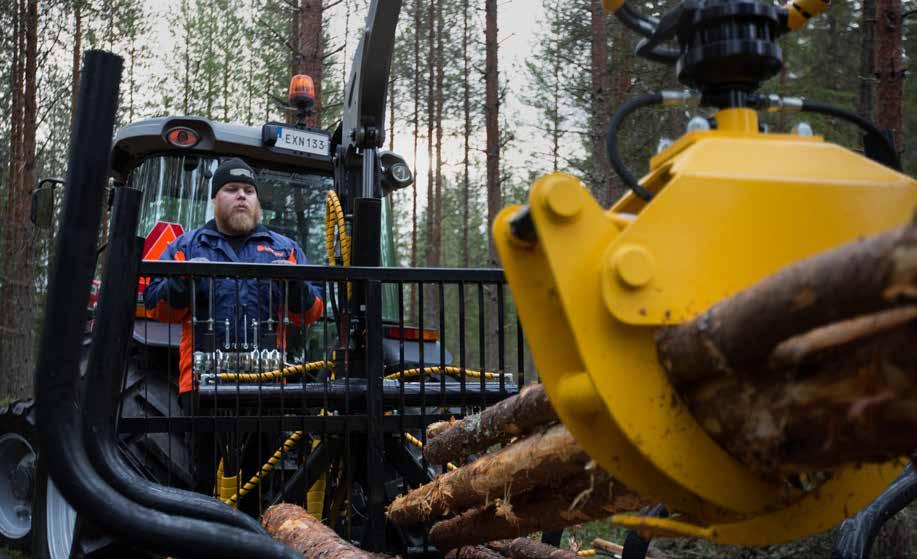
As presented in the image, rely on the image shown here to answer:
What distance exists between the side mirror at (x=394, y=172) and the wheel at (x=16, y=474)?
291 cm

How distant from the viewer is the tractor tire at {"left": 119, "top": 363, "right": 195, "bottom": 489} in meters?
4.36

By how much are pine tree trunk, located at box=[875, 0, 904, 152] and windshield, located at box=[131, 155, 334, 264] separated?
445 centimetres

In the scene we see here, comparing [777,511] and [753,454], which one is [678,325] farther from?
[777,511]

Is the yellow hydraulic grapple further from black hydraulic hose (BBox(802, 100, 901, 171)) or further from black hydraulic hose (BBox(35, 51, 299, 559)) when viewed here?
black hydraulic hose (BBox(35, 51, 299, 559))

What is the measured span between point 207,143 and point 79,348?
4873 mm

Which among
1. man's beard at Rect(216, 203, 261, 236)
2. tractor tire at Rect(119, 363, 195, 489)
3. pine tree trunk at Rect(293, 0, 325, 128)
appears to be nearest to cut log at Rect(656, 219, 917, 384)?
tractor tire at Rect(119, 363, 195, 489)

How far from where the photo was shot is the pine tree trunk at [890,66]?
23.3 ft

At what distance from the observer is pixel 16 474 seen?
249 inches

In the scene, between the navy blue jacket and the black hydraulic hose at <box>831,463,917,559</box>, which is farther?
the navy blue jacket

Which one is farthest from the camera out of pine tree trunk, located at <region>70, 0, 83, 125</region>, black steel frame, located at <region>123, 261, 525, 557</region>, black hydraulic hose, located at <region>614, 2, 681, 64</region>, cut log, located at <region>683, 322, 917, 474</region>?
pine tree trunk, located at <region>70, 0, 83, 125</region>

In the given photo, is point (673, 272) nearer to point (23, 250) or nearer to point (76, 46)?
point (23, 250)

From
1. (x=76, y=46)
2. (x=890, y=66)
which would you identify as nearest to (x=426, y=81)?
(x=76, y=46)

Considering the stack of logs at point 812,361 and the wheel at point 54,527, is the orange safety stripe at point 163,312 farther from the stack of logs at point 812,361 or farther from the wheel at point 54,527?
the stack of logs at point 812,361

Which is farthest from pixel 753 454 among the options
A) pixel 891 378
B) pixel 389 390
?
pixel 389 390
